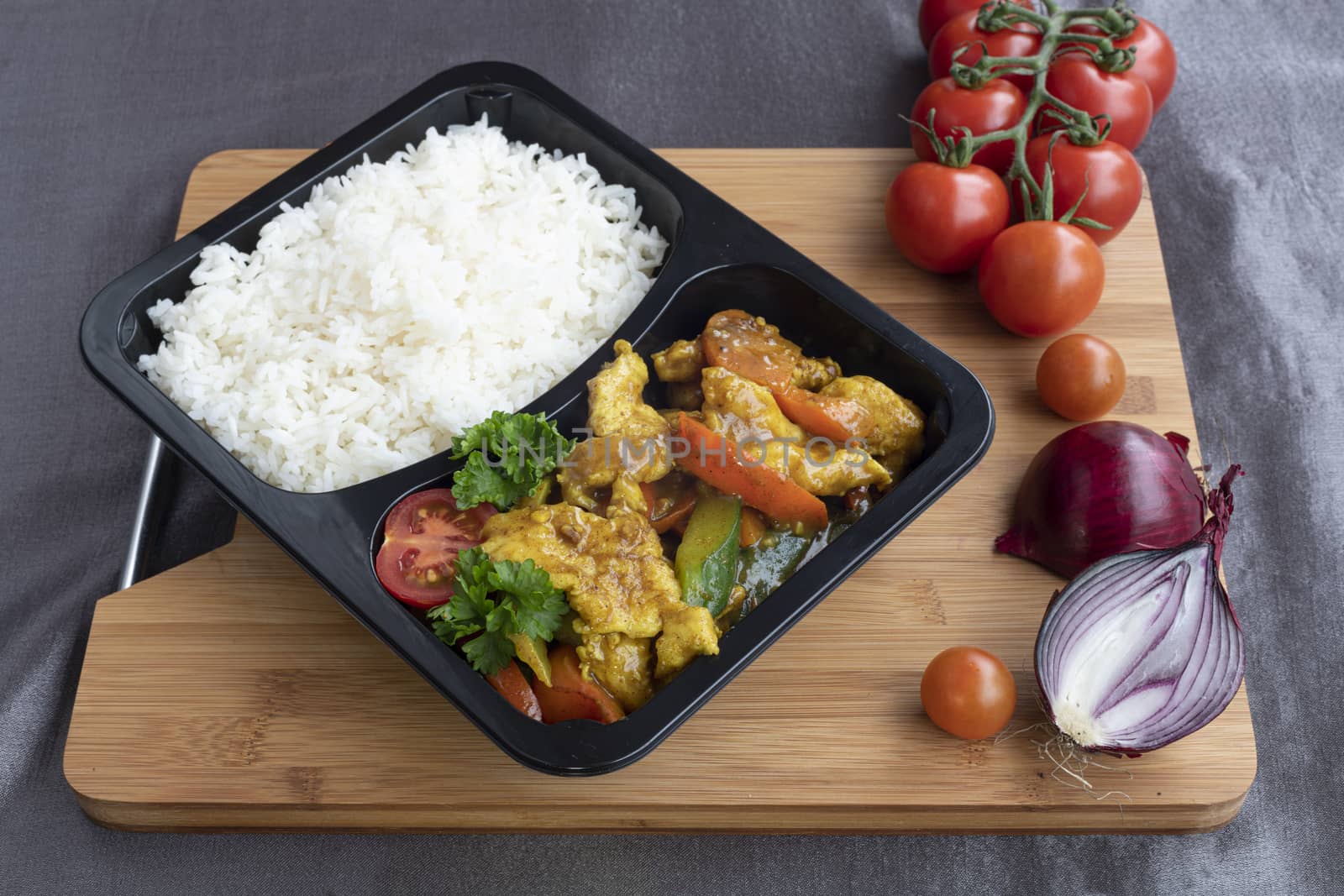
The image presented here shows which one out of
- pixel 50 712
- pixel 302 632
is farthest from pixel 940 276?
pixel 50 712

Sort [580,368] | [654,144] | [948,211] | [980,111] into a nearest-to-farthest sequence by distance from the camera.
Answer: [580,368] → [948,211] → [980,111] → [654,144]

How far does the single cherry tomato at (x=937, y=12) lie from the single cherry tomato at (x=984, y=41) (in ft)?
0.50

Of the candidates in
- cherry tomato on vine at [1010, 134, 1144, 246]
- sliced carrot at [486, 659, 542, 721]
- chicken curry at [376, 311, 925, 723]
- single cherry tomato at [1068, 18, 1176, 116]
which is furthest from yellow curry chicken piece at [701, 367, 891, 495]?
single cherry tomato at [1068, 18, 1176, 116]

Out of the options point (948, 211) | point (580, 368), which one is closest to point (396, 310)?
point (580, 368)

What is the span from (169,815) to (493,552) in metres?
0.98

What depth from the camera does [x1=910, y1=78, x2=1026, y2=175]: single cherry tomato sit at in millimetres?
3143

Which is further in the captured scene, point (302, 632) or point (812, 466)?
point (302, 632)

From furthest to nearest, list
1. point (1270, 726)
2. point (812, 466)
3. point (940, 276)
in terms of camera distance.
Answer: point (940, 276) → point (1270, 726) → point (812, 466)

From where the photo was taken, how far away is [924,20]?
12.4 feet

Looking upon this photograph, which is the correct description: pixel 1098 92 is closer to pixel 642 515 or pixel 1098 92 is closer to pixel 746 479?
pixel 746 479

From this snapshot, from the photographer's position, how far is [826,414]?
255 centimetres

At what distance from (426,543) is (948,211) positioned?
158 cm

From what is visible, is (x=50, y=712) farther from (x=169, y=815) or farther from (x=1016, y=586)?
(x=1016, y=586)

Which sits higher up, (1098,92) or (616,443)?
(1098,92)
